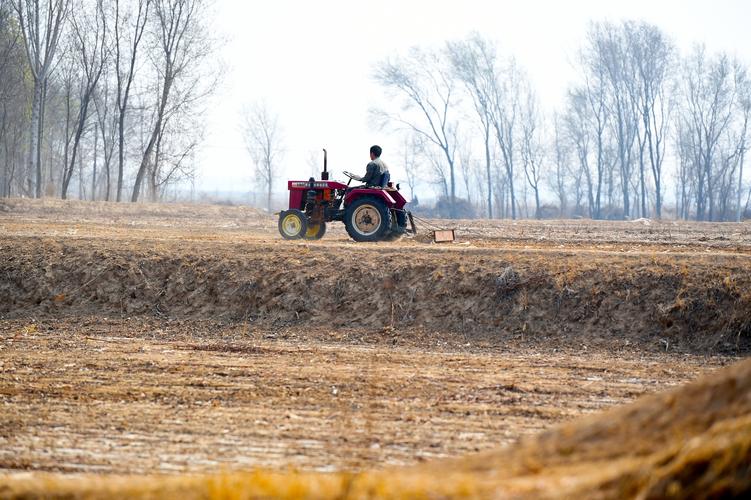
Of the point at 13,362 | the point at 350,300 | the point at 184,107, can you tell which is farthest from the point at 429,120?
the point at 13,362

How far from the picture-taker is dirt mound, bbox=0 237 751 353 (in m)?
10.9

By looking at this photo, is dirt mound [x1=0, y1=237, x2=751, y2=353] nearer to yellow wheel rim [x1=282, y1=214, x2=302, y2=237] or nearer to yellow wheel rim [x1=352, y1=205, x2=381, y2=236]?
yellow wheel rim [x1=352, y1=205, x2=381, y2=236]

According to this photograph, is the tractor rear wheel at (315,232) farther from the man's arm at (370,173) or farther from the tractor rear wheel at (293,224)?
the man's arm at (370,173)

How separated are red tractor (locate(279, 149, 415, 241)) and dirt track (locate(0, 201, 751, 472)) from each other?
1572mm

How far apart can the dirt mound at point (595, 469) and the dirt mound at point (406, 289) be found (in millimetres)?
7243

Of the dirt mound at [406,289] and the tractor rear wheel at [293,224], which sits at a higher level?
the tractor rear wheel at [293,224]

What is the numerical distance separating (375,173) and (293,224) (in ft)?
7.19

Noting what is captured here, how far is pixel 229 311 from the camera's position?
12.3 meters

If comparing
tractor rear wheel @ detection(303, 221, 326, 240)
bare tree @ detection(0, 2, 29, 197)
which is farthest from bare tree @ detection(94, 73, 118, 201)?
tractor rear wheel @ detection(303, 221, 326, 240)

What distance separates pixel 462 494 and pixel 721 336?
27.8ft

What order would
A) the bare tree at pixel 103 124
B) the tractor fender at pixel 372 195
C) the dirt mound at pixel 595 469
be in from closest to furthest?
1. the dirt mound at pixel 595 469
2. the tractor fender at pixel 372 195
3. the bare tree at pixel 103 124

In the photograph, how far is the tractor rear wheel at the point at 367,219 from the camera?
1568 cm

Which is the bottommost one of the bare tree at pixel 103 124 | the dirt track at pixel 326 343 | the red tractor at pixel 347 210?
the dirt track at pixel 326 343

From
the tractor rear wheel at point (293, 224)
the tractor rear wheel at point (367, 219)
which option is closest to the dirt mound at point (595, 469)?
the tractor rear wheel at point (367, 219)
